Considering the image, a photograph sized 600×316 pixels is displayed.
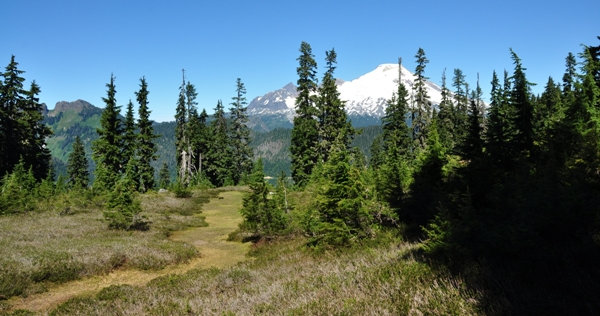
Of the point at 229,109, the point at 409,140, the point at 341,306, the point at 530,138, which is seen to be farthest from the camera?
the point at 229,109

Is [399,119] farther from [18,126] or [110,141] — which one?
[18,126]

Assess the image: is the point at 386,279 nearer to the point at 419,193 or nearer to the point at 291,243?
the point at 419,193

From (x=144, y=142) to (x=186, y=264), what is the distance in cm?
3767

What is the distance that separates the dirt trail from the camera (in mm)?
10656

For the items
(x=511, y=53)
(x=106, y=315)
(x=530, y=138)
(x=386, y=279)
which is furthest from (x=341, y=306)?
(x=511, y=53)

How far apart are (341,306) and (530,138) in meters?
11.0

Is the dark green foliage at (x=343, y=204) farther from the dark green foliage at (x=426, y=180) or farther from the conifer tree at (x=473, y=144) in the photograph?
the conifer tree at (x=473, y=144)

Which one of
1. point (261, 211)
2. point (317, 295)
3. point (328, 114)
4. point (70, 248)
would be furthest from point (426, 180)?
point (328, 114)

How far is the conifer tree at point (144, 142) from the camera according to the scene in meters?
47.6

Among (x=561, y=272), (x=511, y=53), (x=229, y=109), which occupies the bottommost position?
(x=561, y=272)

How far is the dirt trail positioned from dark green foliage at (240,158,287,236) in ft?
4.66

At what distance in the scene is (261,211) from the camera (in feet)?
60.5

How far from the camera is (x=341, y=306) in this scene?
5.12 m

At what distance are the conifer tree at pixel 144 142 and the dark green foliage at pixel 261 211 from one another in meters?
33.5
